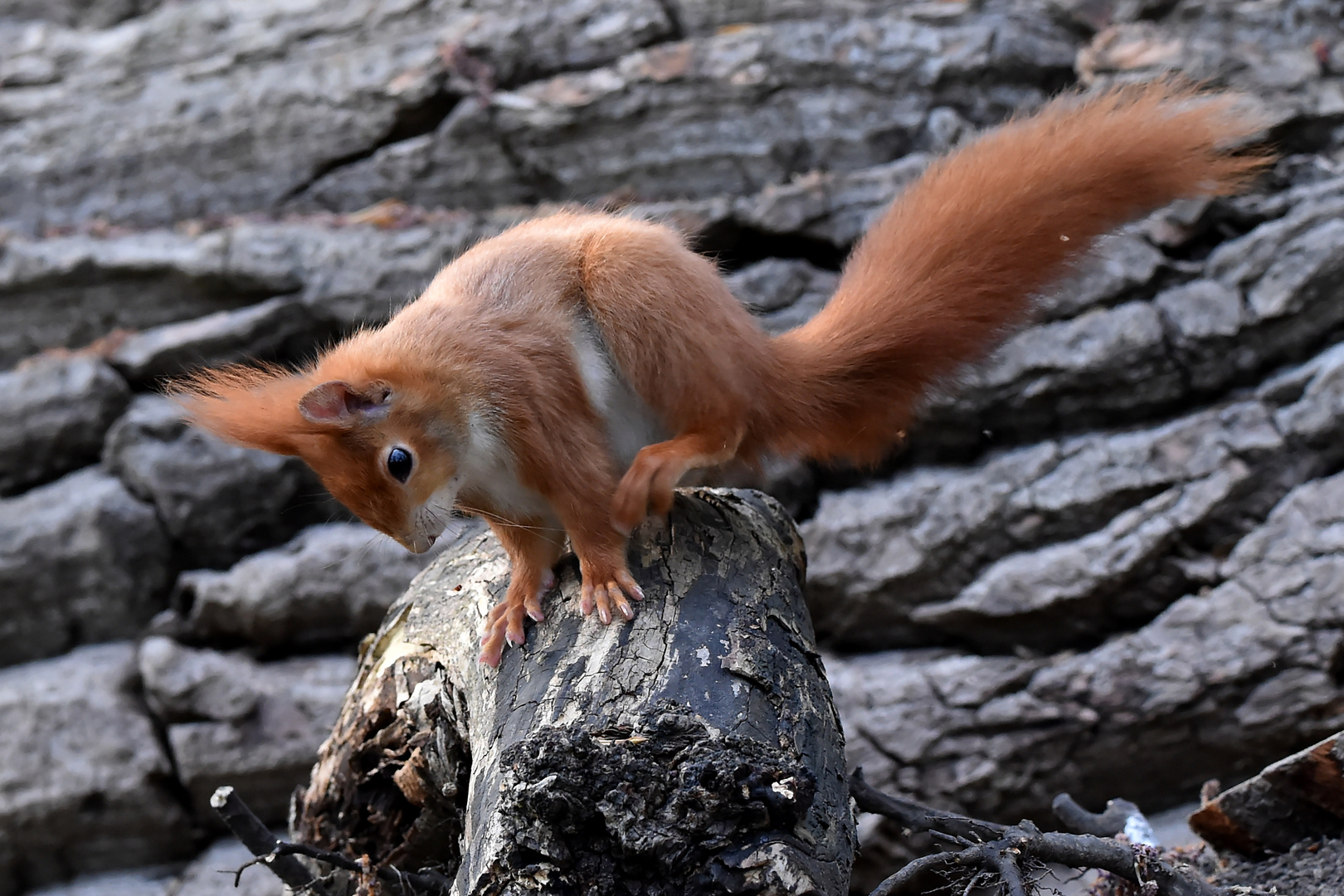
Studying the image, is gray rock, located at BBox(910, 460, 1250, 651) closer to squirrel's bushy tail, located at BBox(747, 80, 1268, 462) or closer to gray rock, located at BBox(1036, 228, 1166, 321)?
gray rock, located at BBox(1036, 228, 1166, 321)

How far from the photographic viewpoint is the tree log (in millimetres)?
1488

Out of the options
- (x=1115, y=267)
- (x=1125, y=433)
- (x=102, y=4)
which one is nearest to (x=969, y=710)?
(x=1125, y=433)

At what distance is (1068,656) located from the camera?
158 inches

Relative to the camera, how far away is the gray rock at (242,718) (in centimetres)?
446

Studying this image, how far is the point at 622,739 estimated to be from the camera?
1566 mm

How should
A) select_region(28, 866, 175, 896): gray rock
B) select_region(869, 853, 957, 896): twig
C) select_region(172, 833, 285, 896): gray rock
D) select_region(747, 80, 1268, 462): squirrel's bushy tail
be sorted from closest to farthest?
select_region(869, 853, 957, 896): twig < select_region(747, 80, 1268, 462): squirrel's bushy tail < select_region(172, 833, 285, 896): gray rock < select_region(28, 866, 175, 896): gray rock

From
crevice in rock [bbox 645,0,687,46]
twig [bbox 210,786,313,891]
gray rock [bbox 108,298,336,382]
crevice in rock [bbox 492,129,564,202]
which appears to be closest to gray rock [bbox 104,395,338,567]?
gray rock [bbox 108,298,336,382]

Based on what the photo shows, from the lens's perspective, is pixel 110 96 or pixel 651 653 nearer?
pixel 651 653

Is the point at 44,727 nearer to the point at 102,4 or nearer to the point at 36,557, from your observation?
the point at 36,557

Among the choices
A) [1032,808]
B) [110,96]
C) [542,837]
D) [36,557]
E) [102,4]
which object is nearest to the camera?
[542,837]

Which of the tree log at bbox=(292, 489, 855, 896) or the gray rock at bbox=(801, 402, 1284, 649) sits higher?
the tree log at bbox=(292, 489, 855, 896)

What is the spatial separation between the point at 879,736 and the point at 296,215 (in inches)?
159

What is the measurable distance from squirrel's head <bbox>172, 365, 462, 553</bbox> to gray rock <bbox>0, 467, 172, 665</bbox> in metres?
3.20

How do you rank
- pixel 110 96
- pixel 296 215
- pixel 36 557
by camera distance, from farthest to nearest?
1. pixel 110 96
2. pixel 296 215
3. pixel 36 557
